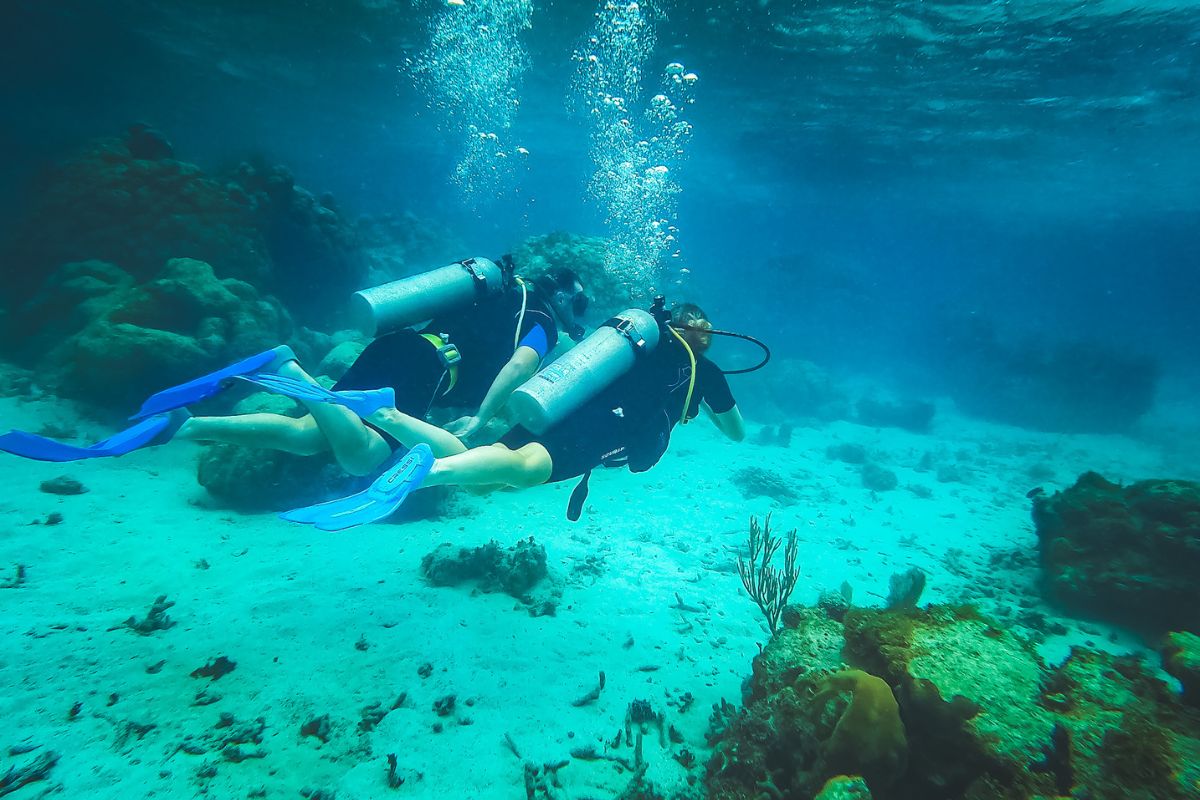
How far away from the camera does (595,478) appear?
1125cm

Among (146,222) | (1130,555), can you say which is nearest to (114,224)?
(146,222)

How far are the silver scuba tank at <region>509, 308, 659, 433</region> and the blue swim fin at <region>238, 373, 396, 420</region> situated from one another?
1062mm

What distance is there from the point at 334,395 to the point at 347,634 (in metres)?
2.36

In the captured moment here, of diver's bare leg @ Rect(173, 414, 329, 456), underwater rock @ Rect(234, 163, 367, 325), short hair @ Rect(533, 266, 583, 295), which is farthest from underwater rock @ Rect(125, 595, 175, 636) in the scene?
underwater rock @ Rect(234, 163, 367, 325)

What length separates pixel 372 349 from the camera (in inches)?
188

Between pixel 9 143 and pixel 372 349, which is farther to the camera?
pixel 9 143

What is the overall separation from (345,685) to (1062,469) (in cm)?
2425

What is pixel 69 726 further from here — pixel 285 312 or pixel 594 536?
A: pixel 285 312

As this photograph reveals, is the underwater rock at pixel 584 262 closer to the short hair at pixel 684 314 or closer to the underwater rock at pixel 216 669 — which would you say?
the short hair at pixel 684 314

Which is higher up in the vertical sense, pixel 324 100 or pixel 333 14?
pixel 324 100

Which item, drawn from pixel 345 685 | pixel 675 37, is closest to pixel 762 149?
pixel 675 37

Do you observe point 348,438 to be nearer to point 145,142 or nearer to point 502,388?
point 502,388

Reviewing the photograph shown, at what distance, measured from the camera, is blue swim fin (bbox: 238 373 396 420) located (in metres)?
3.75

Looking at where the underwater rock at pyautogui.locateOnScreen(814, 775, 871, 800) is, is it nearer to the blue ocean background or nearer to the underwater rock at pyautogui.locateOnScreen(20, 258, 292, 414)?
the underwater rock at pyautogui.locateOnScreen(20, 258, 292, 414)
